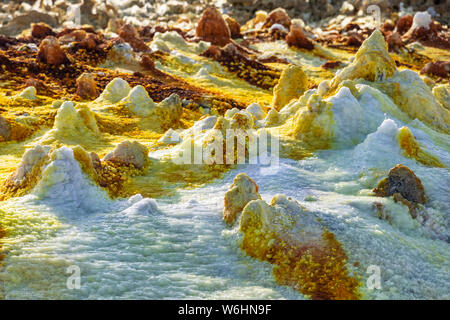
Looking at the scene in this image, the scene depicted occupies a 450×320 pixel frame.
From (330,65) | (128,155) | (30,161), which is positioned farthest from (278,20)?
(30,161)

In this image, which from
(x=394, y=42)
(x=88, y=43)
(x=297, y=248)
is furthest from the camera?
(x=394, y=42)

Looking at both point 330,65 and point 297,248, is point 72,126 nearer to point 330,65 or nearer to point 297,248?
point 297,248

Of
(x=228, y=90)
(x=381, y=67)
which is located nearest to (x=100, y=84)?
(x=228, y=90)

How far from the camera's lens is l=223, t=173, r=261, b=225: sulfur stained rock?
7305 mm

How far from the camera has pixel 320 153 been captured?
31.4 ft

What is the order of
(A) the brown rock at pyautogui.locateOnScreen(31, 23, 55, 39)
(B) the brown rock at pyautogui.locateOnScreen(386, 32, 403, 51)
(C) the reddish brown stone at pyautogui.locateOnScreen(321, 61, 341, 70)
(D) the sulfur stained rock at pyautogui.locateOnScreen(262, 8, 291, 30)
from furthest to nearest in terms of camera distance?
(D) the sulfur stained rock at pyautogui.locateOnScreen(262, 8, 291, 30), (B) the brown rock at pyautogui.locateOnScreen(386, 32, 403, 51), (A) the brown rock at pyautogui.locateOnScreen(31, 23, 55, 39), (C) the reddish brown stone at pyautogui.locateOnScreen(321, 61, 341, 70)

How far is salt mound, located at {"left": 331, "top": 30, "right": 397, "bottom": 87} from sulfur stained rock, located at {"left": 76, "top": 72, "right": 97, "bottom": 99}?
8.15 m

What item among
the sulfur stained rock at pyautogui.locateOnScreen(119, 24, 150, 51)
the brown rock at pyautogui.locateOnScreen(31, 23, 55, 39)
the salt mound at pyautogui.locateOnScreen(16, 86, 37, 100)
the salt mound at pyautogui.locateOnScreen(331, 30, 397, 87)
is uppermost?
the brown rock at pyautogui.locateOnScreen(31, 23, 55, 39)

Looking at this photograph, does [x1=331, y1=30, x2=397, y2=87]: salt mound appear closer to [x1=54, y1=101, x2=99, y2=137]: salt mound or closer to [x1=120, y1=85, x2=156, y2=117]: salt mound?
[x1=120, y1=85, x2=156, y2=117]: salt mound

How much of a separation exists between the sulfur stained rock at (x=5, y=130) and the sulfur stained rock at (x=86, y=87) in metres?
4.37

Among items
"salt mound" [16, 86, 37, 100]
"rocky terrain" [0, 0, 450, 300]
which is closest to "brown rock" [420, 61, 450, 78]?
"rocky terrain" [0, 0, 450, 300]

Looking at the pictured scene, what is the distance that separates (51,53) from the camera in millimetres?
19453

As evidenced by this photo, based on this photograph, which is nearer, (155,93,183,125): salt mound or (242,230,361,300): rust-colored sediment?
(242,230,361,300): rust-colored sediment

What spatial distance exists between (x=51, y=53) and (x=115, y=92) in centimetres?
531
